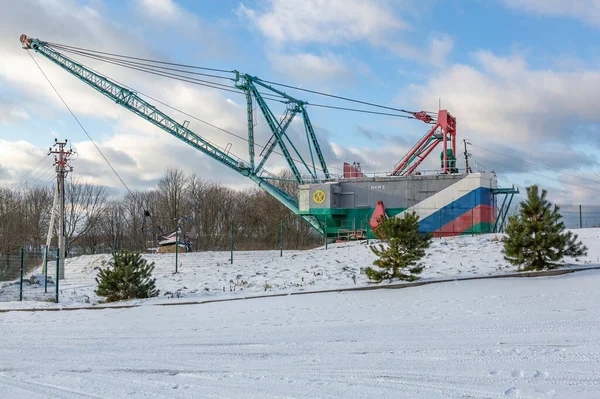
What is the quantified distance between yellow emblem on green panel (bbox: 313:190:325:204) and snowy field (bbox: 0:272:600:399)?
2203 cm

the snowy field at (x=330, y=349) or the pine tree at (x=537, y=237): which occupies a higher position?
the pine tree at (x=537, y=237)

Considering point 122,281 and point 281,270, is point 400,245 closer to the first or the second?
point 281,270

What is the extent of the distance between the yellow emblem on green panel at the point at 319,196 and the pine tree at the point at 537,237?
1993 centimetres

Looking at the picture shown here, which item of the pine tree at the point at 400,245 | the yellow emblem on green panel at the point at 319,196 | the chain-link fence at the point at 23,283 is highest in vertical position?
the yellow emblem on green panel at the point at 319,196

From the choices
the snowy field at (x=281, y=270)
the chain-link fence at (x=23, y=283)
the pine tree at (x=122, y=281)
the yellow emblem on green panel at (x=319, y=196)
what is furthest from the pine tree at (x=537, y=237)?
the yellow emblem on green panel at (x=319, y=196)

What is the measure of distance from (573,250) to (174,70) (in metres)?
26.2

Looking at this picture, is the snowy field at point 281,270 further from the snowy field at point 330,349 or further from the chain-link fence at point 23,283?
the snowy field at point 330,349

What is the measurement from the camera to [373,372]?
6.21 m

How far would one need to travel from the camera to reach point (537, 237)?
49.6ft

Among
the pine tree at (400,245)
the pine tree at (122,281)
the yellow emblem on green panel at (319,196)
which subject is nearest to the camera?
the pine tree at (400,245)

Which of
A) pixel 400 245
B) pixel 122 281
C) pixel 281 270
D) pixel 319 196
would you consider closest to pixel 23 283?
pixel 122 281

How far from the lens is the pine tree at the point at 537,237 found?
15094 millimetres

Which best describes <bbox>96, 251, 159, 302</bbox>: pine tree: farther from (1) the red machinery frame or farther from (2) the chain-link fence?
(1) the red machinery frame

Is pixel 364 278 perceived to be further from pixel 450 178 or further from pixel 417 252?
pixel 450 178
